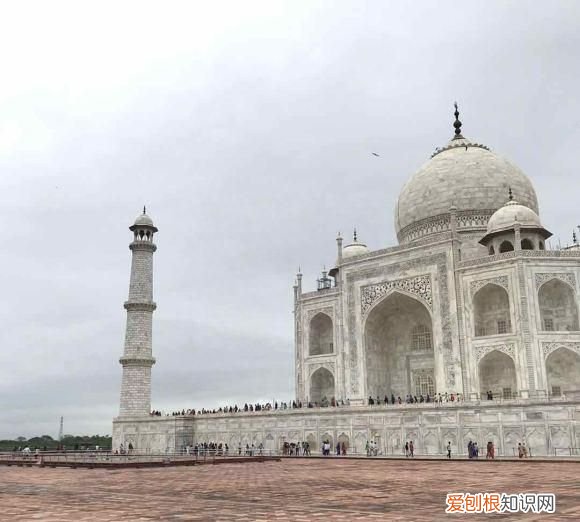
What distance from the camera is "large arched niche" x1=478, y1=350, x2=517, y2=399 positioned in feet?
89.2

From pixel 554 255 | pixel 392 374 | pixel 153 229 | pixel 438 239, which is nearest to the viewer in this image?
pixel 554 255

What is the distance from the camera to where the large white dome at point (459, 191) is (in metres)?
33.6

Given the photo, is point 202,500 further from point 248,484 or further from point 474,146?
point 474,146

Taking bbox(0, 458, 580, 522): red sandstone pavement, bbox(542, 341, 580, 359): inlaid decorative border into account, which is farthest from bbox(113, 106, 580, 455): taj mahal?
bbox(0, 458, 580, 522): red sandstone pavement

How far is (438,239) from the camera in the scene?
29562 millimetres

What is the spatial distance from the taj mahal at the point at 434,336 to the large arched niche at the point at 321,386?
0.20ft

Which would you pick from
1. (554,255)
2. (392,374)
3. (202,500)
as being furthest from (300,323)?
(202,500)

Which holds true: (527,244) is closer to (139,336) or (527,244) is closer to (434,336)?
(434,336)

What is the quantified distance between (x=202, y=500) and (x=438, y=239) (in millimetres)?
23133

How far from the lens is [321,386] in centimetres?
3438

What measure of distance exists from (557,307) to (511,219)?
4473mm

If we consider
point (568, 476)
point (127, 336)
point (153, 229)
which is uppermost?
point (153, 229)

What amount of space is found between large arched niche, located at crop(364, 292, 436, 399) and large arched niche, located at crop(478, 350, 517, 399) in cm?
318

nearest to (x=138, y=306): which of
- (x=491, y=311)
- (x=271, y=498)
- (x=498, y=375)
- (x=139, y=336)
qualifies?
(x=139, y=336)
